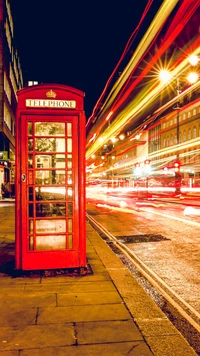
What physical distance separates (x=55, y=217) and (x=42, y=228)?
0.27 meters

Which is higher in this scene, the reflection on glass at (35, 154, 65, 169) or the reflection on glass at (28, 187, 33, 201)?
the reflection on glass at (35, 154, 65, 169)

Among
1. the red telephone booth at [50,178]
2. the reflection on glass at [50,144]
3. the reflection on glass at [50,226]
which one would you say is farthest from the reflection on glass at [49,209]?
the reflection on glass at [50,144]

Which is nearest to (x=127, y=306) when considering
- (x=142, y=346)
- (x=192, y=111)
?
(x=142, y=346)

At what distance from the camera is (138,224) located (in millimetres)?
13383

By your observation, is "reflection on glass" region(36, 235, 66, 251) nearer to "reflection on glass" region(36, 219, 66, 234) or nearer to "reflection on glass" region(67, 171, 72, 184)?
"reflection on glass" region(36, 219, 66, 234)

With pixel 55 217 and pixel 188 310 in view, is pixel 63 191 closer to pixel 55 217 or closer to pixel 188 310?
pixel 55 217

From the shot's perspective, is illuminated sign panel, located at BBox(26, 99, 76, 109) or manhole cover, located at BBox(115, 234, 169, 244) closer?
illuminated sign panel, located at BBox(26, 99, 76, 109)

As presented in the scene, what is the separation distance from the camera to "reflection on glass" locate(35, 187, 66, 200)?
5977 mm

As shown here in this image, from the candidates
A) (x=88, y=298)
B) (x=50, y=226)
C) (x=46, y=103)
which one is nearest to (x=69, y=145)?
(x=46, y=103)

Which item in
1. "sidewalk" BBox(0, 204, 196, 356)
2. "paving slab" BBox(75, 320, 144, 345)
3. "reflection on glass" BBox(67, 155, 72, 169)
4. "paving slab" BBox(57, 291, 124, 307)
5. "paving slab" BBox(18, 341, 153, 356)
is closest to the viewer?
"paving slab" BBox(18, 341, 153, 356)

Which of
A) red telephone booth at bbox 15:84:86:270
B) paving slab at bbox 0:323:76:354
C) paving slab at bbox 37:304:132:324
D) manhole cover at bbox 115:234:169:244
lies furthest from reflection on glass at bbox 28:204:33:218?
manhole cover at bbox 115:234:169:244

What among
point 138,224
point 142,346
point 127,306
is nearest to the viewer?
point 142,346

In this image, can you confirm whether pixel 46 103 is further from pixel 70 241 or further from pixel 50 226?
pixel 70 241

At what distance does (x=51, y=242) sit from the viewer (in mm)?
6008
